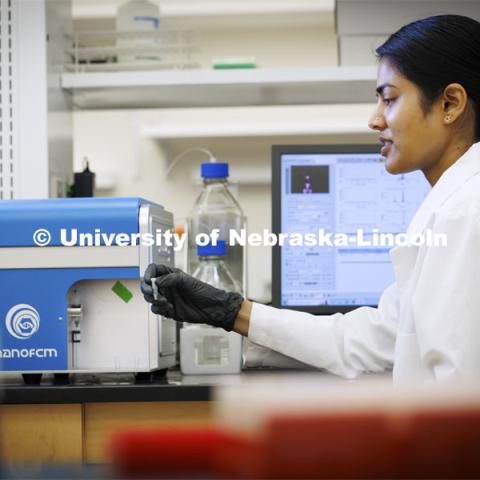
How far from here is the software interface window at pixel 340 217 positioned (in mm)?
1748

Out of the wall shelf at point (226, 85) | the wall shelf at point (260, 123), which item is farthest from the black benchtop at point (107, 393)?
the wall shelf at point (260, 123)

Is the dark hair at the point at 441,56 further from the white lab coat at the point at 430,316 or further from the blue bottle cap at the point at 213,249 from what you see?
the blue bottle cap at the point at 213,249

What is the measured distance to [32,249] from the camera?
1.39 meters

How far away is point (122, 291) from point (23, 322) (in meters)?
0.18

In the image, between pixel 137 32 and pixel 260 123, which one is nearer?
pixel 137 32

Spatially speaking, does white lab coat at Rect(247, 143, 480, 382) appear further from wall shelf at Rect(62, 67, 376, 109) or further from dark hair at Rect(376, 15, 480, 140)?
wall shelf at Rect(62, 67, 376, 109)

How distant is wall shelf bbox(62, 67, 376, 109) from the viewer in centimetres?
180

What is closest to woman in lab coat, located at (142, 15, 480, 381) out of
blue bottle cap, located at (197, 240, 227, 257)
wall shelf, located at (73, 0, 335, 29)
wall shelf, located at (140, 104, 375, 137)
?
blue bottle cap, located at (197, 240, 227, 257)

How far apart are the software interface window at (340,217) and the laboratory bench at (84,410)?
0.44 m

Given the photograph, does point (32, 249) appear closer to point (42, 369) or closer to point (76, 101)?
point (42, 369)

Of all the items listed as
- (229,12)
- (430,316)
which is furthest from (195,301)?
Result: (229,12)

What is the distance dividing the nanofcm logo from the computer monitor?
0.56m

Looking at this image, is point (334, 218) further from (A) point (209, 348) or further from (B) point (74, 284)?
(B) point (74, 284)

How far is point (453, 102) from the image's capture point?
49.5 inches
